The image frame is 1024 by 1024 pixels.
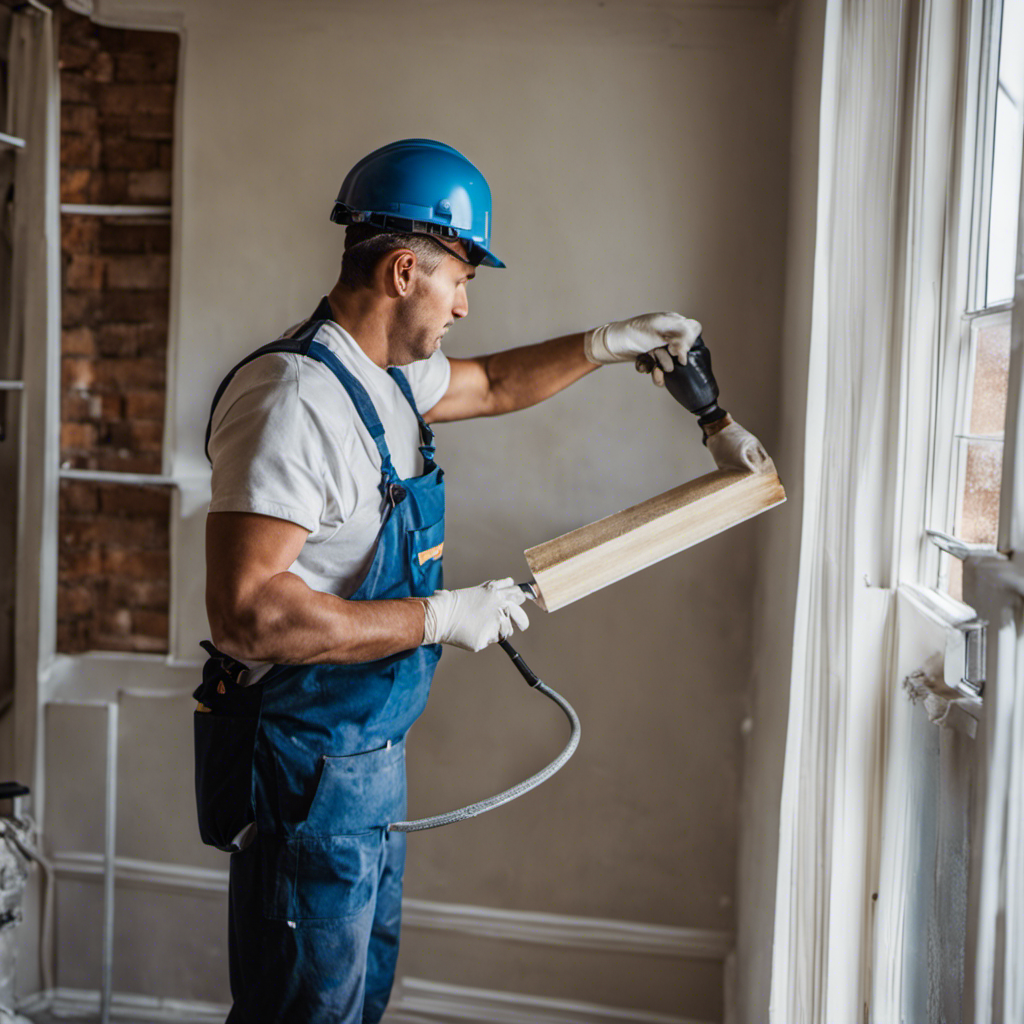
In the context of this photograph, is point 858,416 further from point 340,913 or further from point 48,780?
point 48,780

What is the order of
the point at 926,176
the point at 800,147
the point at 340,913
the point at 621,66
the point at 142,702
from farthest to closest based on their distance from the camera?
the point at 142,702 → the point at 621,66 → the point at 800,147 → the point at 340,913 → the point at 926,176

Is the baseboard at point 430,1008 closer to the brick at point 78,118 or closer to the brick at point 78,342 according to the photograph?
the brick at point 78,342

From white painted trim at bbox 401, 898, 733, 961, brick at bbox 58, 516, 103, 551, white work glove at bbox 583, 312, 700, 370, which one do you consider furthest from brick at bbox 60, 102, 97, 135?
white painted trim at bbox 401, 898, 733, 961

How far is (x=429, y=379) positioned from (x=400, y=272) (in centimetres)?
32

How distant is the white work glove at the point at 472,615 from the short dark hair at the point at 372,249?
1.87 ft

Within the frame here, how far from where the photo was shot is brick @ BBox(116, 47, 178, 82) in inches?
83.5

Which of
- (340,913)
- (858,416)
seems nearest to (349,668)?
(340,913)

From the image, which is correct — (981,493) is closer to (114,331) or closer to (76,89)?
(114,331)

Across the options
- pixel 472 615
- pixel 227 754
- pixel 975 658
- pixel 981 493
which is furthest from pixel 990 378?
pixel 227 754

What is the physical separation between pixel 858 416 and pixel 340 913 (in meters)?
1.19

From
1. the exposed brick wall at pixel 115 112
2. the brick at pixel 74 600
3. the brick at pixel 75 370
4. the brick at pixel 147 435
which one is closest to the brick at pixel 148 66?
the exposed brick wall at pixel 115 112

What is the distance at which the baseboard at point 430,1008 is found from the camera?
2121 millimetres

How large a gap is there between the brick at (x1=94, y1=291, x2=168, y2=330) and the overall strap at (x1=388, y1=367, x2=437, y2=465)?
0.95 metres

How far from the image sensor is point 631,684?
2.07m
